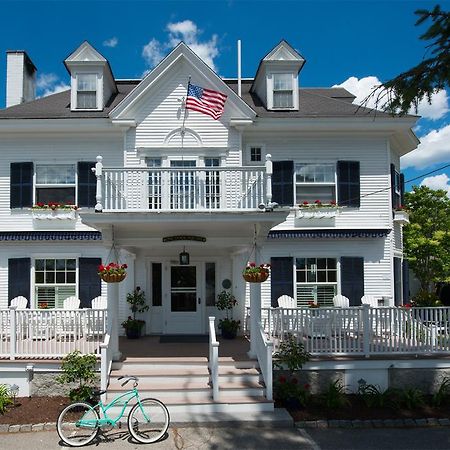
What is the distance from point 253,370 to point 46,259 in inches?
294

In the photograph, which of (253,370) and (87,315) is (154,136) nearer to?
(87,315)

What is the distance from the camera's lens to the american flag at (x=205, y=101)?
11.4m

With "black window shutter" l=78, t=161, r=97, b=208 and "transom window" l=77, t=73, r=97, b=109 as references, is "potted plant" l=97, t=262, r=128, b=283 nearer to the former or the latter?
"black window shutter" l=78, t=161, r=97, b=208

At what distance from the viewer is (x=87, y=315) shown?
9.53m

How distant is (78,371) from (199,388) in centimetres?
240

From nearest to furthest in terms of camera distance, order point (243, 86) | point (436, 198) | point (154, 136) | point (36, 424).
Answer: point (36, 424) → point (154, 136) → point (243, 86) → point (436, 198)

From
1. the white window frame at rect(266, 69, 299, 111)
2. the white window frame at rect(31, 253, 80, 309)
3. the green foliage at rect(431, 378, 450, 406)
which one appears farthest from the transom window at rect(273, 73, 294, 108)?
the green foliage at rect(431, 378, 450, 406)

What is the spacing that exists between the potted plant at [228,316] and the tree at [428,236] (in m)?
16.2

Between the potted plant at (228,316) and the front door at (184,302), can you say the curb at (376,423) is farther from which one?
the front door at (184,302)

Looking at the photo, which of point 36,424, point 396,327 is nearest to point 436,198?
point 396,327

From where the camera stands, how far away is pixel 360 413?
855 centimetres

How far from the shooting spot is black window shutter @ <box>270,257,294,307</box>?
43.6ft

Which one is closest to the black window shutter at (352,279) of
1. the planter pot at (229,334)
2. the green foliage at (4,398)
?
the planter pot at (229,334)

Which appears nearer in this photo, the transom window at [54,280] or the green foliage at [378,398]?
the green foliage at [378,398]
